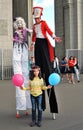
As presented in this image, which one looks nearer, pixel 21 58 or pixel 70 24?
pixel 21 58

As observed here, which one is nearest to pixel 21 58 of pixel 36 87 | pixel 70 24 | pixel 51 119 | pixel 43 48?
pixel 43 48

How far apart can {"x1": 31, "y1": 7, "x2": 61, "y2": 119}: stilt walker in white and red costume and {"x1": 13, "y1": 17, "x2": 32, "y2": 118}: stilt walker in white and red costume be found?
28 cm

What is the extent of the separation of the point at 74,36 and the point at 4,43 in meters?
8.67

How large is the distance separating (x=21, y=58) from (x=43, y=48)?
577 millimetres

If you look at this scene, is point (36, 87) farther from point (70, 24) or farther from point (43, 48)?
point (70, 24)

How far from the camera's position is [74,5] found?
30.7 m

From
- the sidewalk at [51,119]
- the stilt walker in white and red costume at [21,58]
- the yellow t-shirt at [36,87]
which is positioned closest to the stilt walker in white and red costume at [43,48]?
the stilt walker in white and red costume at [21,58]

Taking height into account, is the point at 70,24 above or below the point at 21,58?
above

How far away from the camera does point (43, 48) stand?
847cm

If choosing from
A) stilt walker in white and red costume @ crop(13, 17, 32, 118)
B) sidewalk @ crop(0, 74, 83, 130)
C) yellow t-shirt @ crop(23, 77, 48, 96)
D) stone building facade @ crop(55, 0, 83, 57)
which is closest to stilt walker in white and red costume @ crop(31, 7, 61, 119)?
stilt walker in white and red costume @ crop(13, 17, 32, 118)

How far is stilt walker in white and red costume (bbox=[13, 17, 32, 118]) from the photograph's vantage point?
8656 millimetres

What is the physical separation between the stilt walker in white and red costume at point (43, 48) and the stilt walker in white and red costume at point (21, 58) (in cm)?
28

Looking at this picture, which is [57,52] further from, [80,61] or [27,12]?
[27,12]

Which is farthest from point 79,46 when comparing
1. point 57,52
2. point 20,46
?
point 20,46
